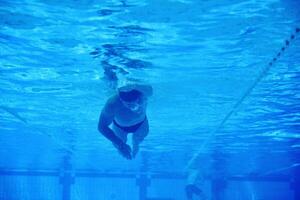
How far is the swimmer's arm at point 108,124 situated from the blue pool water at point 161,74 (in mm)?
1498

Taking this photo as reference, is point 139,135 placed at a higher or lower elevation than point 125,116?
lower

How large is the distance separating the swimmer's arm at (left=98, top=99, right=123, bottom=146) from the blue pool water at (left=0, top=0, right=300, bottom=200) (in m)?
1.50

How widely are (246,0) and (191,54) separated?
9.56 ft

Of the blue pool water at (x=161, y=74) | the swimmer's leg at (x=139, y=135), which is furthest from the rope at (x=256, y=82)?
the swimmer's leg at (x=139, y=135)

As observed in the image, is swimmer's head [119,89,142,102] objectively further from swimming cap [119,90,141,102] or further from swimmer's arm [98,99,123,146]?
swimmer's arm [98,99,123,146]

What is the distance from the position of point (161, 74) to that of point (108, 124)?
288cm

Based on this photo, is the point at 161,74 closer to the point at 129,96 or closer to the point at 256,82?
the point at 129,96

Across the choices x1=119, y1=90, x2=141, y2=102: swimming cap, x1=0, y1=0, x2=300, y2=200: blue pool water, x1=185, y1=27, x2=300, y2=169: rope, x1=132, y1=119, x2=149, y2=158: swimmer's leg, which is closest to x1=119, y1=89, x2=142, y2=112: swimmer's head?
x1=119, y1=90, x2=141, y2=102: swimming cap

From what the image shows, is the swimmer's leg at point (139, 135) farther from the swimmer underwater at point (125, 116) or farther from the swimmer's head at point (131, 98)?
the swimmer's head at point (131, 98)

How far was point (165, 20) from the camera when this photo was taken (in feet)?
28.9

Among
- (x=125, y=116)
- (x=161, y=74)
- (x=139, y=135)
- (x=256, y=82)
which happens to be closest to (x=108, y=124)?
(x=125, y=116)

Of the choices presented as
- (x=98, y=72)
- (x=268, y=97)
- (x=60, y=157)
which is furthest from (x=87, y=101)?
(x=60, y=157)

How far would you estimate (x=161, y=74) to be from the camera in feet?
39.9

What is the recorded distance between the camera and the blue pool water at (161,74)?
857 centimetres
